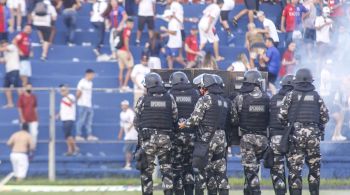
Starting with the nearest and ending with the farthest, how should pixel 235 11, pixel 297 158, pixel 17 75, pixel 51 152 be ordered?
pixel 297 158
pixel 51 152
pixel 17 75
pixel 235 11

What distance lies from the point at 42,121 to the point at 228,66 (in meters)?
5.30

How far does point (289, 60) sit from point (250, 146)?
29.2 ft

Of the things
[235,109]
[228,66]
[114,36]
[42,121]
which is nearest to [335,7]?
[228,66]

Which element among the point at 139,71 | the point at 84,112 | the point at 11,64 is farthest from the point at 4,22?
the point at 84,112

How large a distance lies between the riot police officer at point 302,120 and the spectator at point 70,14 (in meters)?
12.4

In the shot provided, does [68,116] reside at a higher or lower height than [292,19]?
lower

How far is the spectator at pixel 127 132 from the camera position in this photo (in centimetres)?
3083

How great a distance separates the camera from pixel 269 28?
33.6 metres

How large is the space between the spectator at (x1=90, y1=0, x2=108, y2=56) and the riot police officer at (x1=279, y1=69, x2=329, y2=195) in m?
11.9

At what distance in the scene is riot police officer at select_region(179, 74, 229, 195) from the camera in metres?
23.4

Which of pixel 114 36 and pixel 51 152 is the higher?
pixel 114 36

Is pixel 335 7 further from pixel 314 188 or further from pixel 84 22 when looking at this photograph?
pixel 314 188

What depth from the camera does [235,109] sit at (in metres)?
24.3

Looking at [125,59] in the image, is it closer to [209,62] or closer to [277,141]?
[209,62]
